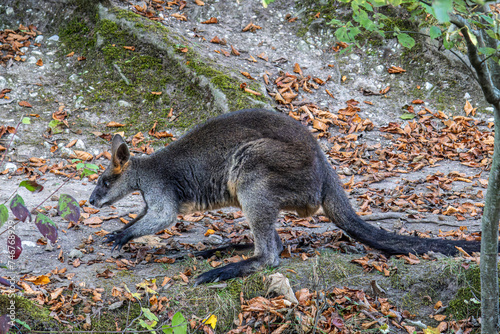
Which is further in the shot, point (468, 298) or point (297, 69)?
point (297, 69)

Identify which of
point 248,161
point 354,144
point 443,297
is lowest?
point 354,144

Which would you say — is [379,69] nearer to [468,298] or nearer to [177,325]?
[468,298]

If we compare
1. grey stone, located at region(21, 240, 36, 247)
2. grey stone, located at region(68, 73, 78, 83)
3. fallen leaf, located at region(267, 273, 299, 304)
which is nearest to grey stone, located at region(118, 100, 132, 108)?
grey stone, located at region(68, 73, 78, 83)

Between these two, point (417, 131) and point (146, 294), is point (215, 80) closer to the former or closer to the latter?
point (417, 131)

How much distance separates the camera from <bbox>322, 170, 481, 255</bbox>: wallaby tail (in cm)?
465

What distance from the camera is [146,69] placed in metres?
8.53

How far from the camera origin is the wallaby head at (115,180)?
565 centimetres

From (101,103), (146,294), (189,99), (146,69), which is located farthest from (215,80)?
(146,294)

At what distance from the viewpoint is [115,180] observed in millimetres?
5703

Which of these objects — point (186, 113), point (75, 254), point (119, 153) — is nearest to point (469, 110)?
point (186, 113)

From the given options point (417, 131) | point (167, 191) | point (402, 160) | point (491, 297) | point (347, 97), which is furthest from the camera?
point (347, 97)

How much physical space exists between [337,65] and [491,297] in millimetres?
6623

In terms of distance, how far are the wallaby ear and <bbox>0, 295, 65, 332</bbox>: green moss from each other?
200 centimetres

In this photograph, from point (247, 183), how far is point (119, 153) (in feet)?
5.38
